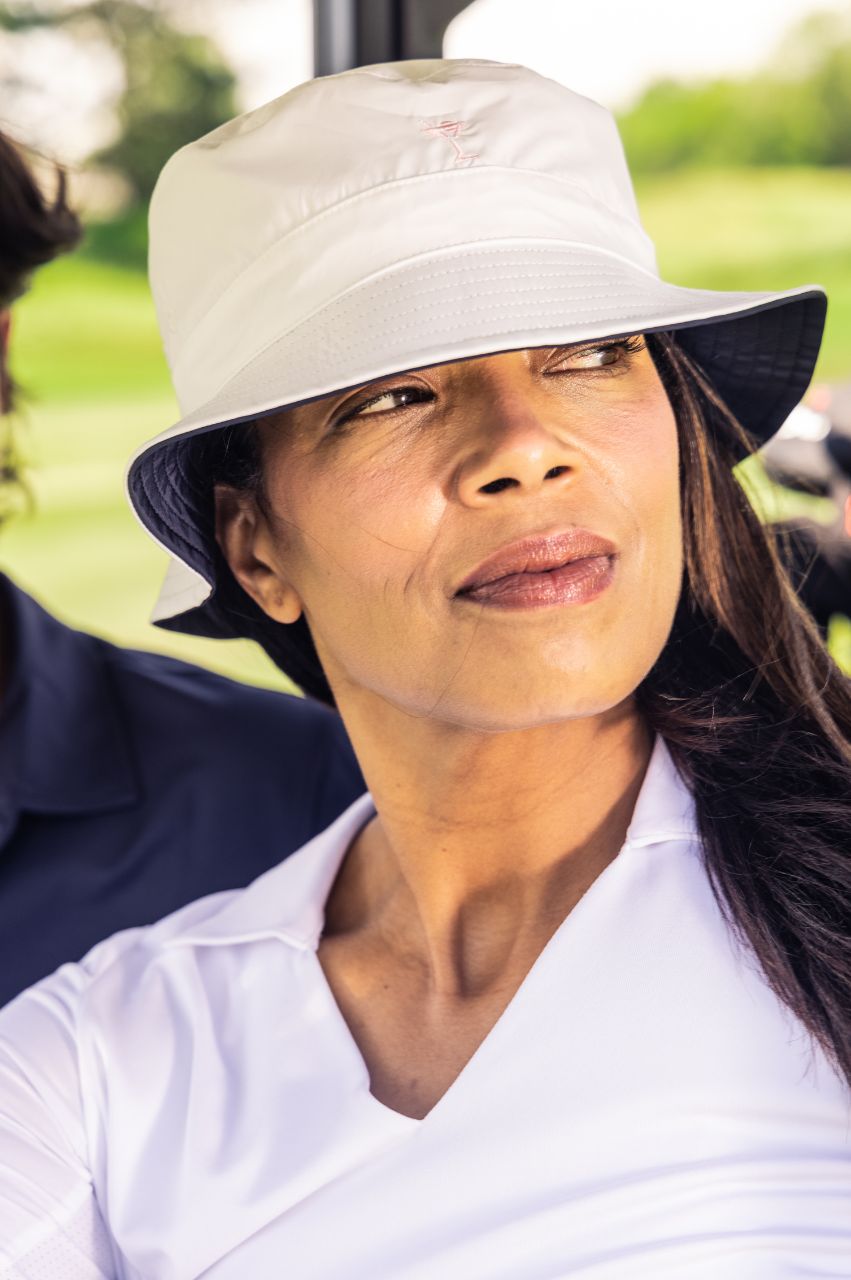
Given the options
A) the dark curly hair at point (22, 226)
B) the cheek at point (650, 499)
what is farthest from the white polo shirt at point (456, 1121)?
the dark curly hair at point (22, 226)

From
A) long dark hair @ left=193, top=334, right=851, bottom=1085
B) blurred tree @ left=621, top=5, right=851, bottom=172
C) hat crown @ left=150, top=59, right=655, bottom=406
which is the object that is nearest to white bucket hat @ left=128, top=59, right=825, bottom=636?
hat crown @ left=150, top=59, right=655, bottom=406

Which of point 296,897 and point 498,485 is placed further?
point 296,897

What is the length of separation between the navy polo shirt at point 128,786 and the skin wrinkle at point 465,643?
445 millimetres

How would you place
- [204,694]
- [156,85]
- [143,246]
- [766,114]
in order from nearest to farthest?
[204,694] → [156,85] → [143,246] → [766,114]

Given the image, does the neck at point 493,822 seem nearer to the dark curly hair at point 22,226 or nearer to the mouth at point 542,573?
the mouth at point 542,573

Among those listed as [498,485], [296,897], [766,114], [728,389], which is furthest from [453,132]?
[766,114]

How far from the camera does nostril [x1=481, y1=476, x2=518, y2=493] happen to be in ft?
4.05

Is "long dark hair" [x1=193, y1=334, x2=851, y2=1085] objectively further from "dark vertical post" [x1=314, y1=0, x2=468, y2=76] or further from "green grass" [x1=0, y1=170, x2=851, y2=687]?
"green grass" [x1=0, y1=170, x2=851, y2=687]

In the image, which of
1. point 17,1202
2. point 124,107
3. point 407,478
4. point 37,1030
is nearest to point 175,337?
point 407,478

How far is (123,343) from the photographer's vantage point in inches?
476

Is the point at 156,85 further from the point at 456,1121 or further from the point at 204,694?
the point at 456,1121

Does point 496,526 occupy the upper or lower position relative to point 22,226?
upper

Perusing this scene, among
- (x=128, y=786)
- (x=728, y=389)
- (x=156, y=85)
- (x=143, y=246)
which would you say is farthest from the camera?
(x=143, y=246)

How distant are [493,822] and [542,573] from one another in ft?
1.05
